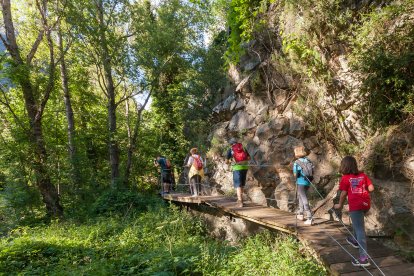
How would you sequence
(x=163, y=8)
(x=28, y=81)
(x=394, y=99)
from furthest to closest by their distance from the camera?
(x=163, y=8)
(x=28, y=81)
(x=394, y=99)

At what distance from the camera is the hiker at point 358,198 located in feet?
15.0

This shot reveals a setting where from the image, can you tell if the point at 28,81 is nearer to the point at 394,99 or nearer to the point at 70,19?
the point at 70,19

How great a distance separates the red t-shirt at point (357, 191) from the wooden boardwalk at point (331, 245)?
861 mm

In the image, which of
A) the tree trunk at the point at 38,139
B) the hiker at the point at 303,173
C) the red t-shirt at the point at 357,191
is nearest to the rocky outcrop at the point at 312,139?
the hiker at the point at 303,173

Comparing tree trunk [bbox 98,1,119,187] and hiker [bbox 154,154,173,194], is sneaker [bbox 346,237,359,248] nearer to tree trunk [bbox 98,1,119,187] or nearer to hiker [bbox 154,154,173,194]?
hiker [bbox 154,154,173,194]

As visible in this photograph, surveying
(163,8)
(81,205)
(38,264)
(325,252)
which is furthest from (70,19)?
(325,252)

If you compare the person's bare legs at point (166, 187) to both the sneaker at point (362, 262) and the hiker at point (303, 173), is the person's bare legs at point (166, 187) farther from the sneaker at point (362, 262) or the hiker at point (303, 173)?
the sneaker at point (362, 262)

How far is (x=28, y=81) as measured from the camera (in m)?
13.8

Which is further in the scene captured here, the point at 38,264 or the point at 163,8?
the point at 163,8

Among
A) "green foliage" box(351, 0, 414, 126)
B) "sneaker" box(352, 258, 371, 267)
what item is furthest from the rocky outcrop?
"sneaker" box(352, 258, 371, 267)

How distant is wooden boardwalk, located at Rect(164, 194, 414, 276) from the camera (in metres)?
4.49

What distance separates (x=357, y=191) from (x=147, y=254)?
200 inches

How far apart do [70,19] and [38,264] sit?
12.0 m

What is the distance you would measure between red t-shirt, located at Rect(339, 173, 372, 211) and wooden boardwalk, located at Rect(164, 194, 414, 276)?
2.83 feet
